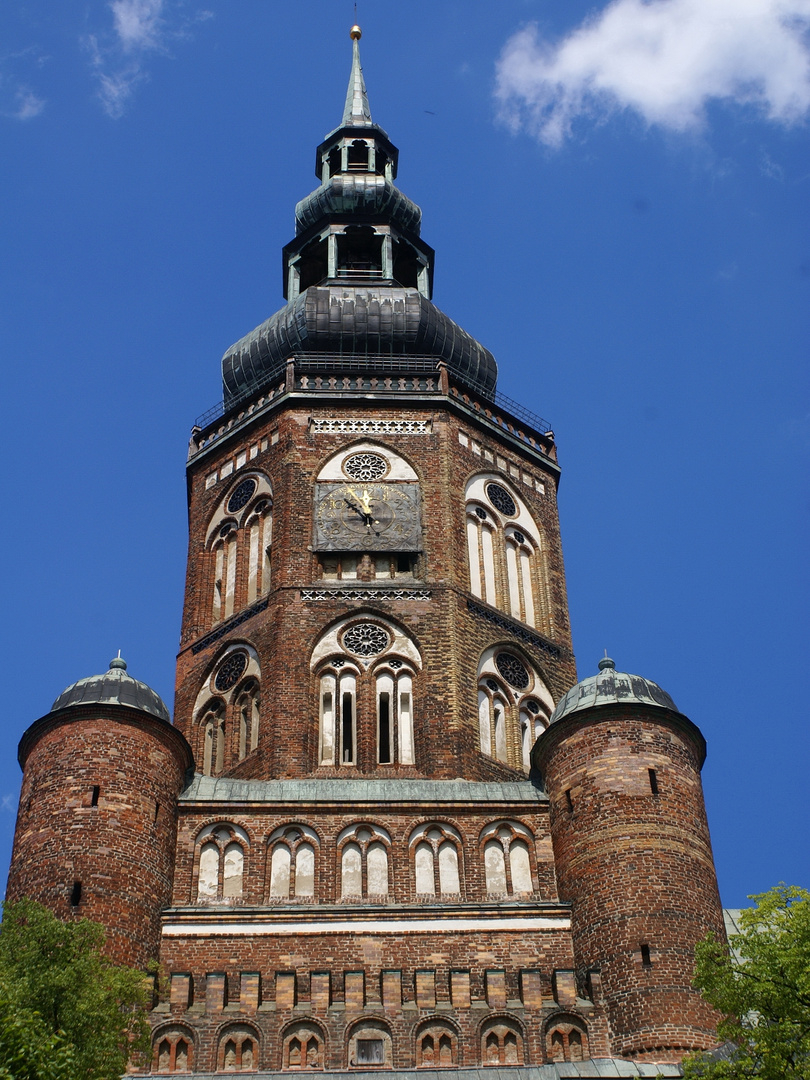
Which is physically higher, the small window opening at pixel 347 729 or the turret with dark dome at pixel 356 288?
the turret with dark dome at pixel 356 288

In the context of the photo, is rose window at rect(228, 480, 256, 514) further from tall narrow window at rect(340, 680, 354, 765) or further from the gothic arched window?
tall narrow window at rect(340, 680, 354, 765)

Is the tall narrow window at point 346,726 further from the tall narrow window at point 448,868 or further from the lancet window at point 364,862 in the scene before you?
the tall narrow window at point 448,868

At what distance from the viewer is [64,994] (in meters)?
22.3

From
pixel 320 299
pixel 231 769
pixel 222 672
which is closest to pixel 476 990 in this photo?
pixel 231 769

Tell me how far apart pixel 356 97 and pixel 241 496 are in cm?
1903

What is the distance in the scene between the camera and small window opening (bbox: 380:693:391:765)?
3481cm

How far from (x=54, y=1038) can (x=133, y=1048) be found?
4556 mm

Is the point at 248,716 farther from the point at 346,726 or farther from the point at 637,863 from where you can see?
the point at 637,863

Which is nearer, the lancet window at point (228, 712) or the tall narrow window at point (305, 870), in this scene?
the tall narrow window at point (305, 870)

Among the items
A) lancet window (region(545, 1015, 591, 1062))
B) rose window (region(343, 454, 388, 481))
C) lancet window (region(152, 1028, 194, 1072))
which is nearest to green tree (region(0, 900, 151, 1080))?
lancet window (region(152, 1028, 194, 1072))

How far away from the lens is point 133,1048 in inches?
963

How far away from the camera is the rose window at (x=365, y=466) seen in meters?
38.9

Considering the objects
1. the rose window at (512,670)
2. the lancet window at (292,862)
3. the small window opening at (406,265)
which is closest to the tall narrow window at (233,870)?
the lancet window at (292,862)

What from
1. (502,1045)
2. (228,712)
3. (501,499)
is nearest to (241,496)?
(228,712)
